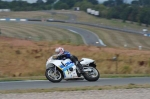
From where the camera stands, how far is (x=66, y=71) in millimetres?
15742

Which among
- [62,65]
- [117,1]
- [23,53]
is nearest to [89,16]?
[117,1]

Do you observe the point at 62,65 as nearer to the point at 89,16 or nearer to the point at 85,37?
the point at 85,37

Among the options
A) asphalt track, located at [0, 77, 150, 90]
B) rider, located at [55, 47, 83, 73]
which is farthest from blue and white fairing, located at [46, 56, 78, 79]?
asphalt track, located at [0, 77, 150, 90]

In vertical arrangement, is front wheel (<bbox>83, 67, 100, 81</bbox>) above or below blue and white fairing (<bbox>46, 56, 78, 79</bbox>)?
below

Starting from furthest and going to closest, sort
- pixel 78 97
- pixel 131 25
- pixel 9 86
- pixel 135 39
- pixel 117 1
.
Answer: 1. pixel 117 1
2. pixel 131 25
3. pixel 135 39
4. pixel 9 86
5. pixel 78 97

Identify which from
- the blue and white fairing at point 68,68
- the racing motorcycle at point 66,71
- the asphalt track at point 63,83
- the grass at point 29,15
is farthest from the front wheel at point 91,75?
the grass at point 29,15

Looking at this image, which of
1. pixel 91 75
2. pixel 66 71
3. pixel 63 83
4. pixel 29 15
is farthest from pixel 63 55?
pixel 29 15

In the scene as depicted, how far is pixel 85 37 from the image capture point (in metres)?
52.3

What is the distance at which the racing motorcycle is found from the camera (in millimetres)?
15680

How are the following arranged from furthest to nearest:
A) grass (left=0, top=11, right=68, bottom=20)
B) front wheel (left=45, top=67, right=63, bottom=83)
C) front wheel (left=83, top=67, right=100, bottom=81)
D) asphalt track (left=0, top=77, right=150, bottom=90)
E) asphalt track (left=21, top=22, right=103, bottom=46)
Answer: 1. grass (left=0, top=11, right=68, bottom=20)
2. asphalt track (left=21, top=22, right=103, bottom=46)
3. front wheel (left=83, top=67, right=100, bottom=81)
4. front wheel (left=45, top=67, right=63, bottom=83)
5. asphalt track (left=0, top=77, right=150, bottom=90)

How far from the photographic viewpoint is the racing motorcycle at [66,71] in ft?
51.4

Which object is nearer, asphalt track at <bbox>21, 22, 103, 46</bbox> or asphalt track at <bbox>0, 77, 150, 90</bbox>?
asphalt track at <bbox>0, 77, 150, 90</bbox>

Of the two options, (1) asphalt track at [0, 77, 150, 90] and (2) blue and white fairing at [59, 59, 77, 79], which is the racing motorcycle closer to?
(2) blue and white fairing at [59, 59, 77, 79]

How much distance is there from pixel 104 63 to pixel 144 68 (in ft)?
9.71
